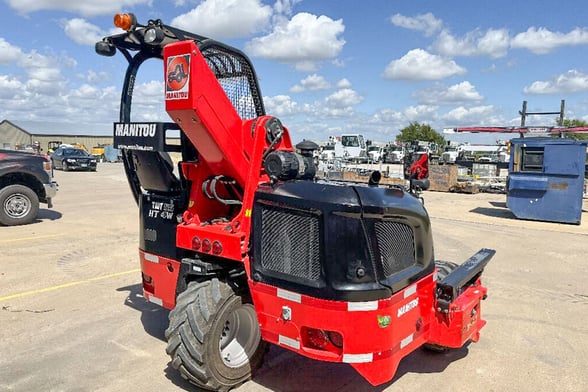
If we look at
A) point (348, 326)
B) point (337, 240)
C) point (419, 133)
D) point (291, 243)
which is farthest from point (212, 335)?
point (419, 133)

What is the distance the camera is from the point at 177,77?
3.28m

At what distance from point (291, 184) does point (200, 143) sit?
0.76 metres

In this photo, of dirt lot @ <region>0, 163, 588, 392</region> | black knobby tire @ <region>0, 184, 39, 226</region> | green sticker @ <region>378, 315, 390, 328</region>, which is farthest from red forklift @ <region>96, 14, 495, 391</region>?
black knobby tire @ <region>0, 184, 39, 226</region>

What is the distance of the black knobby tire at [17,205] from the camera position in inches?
414

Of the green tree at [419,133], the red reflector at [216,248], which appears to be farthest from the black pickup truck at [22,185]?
the green tree at [419,133]

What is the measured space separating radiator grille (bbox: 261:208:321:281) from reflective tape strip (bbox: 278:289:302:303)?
124 millimetres

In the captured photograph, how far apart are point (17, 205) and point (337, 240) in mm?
10035

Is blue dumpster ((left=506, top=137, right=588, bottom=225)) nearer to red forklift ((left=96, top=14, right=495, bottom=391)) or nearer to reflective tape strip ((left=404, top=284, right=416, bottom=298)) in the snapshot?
red forklift ((left=96, top=14, right=495, bottom=391))

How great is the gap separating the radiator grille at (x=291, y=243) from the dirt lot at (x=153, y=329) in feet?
3.52

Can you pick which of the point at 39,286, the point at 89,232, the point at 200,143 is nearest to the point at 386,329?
the point at 200,143

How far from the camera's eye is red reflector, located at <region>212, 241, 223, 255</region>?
366 cm

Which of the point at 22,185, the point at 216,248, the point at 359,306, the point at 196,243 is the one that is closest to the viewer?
the point at 359,306

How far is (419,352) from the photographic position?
179 inches

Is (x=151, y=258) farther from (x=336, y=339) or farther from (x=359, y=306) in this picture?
(x=359, y=306)
